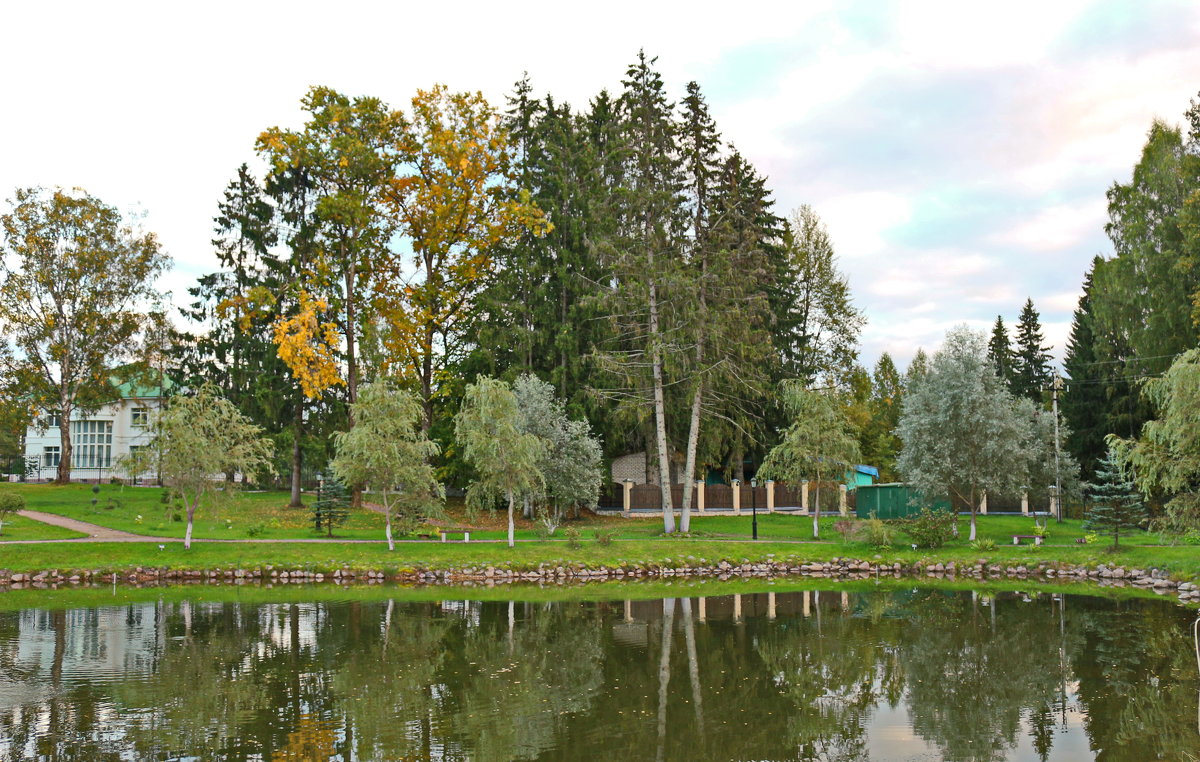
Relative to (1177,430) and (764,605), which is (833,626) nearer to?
(764,605)

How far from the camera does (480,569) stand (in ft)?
96.5

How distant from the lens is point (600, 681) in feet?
49.1

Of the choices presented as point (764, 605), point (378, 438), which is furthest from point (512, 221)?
point (764, 605)

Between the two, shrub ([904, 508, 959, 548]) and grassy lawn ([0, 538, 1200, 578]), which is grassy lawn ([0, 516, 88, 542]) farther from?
shrub ([904, 508, 959, 548])

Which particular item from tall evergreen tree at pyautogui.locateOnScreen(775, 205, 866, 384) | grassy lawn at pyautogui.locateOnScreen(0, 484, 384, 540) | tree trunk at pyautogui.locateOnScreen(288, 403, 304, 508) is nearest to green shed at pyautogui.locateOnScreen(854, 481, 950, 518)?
tall evergreen tree at pyautogui.locateOnScreen(775, 205, 866, 384)

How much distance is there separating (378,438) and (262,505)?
49.0ft

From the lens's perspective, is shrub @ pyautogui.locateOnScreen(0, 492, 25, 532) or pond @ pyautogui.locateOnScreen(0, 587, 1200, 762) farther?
shrub @ pyautogui.locateOnScreen(0, 492, 25, 532)

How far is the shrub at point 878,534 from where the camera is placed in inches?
1293

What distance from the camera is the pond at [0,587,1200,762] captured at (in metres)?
11.4

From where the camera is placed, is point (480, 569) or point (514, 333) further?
point (514, 333)

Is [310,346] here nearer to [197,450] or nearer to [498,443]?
[197,450]

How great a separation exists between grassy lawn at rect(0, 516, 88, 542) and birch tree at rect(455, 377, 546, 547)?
14.3 m

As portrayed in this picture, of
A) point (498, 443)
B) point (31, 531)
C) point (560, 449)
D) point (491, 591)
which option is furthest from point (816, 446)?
point (31, 531)

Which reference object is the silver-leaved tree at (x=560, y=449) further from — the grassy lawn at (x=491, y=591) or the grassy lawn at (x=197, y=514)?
the grassy lawn at (x=491, y=591)
